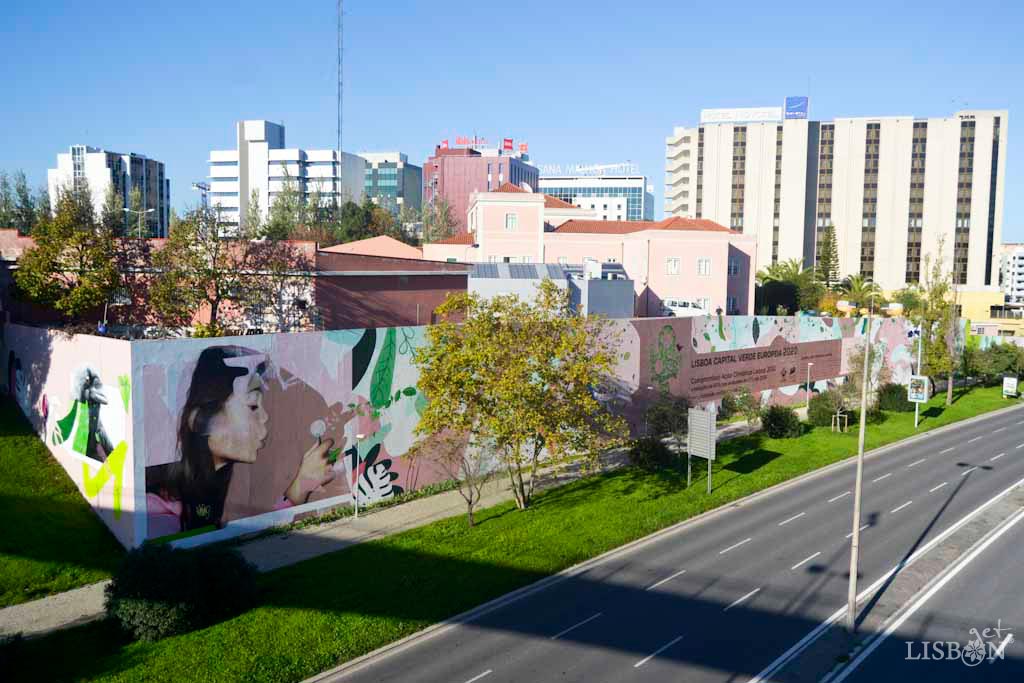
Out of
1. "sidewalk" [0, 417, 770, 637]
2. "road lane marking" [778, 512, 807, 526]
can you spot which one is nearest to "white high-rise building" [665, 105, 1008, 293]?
"sidewalk" [0, 417, 770, 637]

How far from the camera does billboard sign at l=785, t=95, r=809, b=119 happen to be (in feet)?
408

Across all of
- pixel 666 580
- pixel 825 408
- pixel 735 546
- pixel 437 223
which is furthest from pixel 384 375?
pixel 437 223

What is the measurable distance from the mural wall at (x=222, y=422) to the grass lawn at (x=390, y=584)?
4.06 meters

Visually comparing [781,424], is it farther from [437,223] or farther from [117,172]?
[117,172]

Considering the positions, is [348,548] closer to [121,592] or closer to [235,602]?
[235,602]

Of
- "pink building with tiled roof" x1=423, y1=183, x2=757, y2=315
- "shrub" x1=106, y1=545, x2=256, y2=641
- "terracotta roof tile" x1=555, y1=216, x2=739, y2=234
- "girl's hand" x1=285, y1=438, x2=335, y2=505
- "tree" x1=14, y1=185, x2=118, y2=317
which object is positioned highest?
"terracotta roof tile" x1=555, y1=216, x2=739, y2=234

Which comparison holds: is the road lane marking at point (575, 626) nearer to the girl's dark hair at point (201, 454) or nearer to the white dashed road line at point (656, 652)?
the white dashed road line at point (656, 652)

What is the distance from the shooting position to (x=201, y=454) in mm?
26188

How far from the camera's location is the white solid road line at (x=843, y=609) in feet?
60.5

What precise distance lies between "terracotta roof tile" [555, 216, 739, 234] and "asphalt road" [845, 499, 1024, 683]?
45814 mm

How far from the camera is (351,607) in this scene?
21.2 m

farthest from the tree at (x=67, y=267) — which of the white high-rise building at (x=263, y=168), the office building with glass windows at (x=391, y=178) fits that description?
the office building with glass windows at (x=391, y=178)

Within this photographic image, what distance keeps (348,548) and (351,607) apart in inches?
209

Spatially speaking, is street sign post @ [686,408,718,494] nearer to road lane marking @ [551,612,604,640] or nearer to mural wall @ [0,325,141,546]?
road lane marking @ [551,612,604,640]
